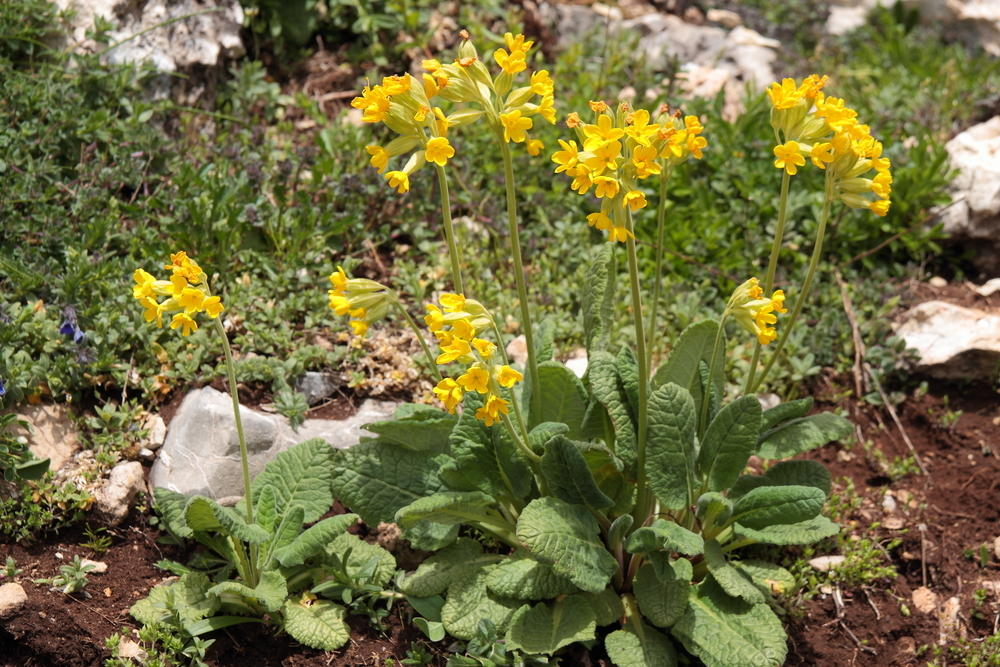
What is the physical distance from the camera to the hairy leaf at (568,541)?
2.83 m

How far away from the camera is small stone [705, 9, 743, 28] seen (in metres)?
6.74

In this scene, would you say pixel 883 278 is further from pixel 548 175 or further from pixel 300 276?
pixel 300 276

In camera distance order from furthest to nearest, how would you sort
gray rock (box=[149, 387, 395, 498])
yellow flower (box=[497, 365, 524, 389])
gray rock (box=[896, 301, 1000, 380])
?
Answer: gray rock (box=[896, 301, 1000, 380])
gray rock (box=[149, 387, 395, 498])
yellow flower (box=[497, 365, 524, 389])

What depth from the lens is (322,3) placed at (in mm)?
5570

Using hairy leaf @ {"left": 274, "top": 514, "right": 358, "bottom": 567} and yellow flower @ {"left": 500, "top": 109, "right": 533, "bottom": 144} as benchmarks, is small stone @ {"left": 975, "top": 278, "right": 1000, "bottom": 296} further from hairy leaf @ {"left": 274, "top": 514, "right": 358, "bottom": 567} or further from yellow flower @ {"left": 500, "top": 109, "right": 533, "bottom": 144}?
hairy leaf @ {"left": 274, "top": 514, "right": 358, "bottom": 567}

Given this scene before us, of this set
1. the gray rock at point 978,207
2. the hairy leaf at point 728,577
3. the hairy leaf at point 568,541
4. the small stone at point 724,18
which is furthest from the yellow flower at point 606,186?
the small stone at point 724,18

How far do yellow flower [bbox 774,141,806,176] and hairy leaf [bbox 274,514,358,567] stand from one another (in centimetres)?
162

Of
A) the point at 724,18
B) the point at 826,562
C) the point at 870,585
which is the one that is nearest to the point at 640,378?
the point at 826,562

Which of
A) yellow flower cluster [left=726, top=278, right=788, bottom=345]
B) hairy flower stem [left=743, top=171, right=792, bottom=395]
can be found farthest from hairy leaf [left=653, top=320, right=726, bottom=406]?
yellow flower cluster [left=726, top=278, right=788, bottom=345]

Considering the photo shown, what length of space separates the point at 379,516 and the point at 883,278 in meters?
2.79

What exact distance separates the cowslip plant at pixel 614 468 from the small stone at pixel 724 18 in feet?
13.0

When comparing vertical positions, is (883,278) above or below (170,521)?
below

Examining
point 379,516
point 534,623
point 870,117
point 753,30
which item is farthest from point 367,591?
point 753,30

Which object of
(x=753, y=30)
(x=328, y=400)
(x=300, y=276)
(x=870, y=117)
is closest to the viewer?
(x=328, y=400)
